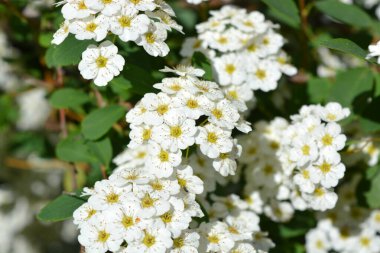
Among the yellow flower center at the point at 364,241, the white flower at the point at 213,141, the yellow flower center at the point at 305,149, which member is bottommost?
the yellow flower center at the point at 364,241

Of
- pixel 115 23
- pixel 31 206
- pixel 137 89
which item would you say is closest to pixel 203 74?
pixel 137 89

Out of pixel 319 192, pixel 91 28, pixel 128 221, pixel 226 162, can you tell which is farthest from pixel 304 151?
pixel 91 28

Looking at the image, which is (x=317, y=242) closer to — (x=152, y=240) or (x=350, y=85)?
(x=350, y=85)

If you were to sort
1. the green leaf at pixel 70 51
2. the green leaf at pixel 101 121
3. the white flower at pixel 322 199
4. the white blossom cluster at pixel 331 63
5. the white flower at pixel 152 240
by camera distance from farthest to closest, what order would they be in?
the white blossom cluster at pixel 331 63 < the green leaf at pixel 101 121 < the white flower at pixel 322 199 < the green leaf at pixel 70 51 < the white flower at pixel 152 240

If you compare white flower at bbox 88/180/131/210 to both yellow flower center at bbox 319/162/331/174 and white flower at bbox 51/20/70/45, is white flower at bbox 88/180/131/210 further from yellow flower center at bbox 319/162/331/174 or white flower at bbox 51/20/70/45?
yellow flower center at bbox 319/162/331/174

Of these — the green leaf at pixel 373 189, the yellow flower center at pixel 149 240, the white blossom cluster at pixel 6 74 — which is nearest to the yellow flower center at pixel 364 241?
the green leaf at pixel 373 189

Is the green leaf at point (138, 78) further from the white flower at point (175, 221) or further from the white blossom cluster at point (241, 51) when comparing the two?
the white flower at point (175, 221)
